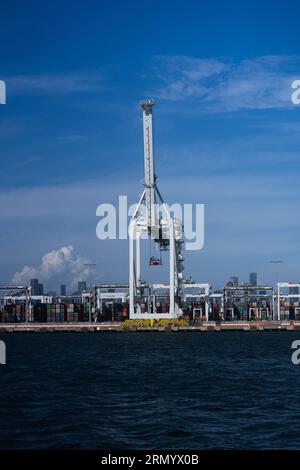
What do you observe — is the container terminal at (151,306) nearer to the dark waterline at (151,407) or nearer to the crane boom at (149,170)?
the crane boom at (149,170)

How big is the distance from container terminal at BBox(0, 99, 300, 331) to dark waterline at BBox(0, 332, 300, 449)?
3104 inches

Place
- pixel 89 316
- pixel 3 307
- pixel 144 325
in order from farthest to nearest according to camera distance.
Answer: pixel 3 307, pixel 89 316, pixel 144 325

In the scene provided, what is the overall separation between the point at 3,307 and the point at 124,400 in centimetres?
16776

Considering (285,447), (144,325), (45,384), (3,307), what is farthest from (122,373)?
(3,307)

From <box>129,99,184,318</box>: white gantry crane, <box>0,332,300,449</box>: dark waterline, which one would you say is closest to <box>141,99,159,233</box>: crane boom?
<box>129,99,184,318</box>: white gantry crane

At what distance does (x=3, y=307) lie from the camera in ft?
640

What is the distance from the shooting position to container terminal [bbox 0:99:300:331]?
130 m

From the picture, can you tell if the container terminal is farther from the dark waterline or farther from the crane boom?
the dark waterline

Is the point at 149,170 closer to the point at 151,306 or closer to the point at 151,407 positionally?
the point at 151,306

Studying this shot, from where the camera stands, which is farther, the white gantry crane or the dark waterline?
the white gantry crane

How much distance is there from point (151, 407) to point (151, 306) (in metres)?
139

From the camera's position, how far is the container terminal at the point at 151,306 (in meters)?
130
